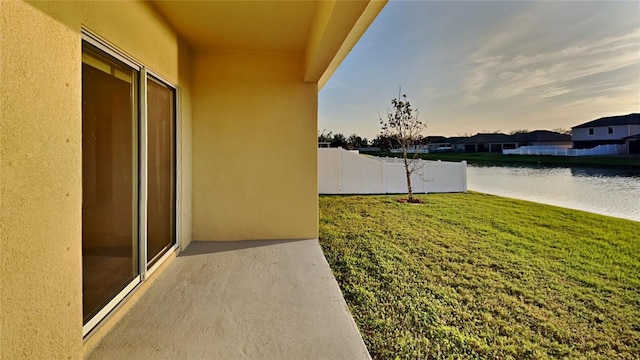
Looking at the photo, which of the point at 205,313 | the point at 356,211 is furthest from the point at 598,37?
the point at 205,313

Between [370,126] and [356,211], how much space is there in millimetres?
5869

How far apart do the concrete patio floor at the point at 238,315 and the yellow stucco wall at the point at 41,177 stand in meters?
0.53

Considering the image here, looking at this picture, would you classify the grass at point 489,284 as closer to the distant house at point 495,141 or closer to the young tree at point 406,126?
the young tree at point 406,126

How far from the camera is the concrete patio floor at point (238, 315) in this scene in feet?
7.15

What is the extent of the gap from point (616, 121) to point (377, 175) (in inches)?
266

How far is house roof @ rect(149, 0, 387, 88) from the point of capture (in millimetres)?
2719

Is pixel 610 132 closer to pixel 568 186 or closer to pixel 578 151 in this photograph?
pixel 578 151

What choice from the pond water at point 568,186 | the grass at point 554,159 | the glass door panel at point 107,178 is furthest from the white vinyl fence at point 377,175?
the glass door panel at point 107,178

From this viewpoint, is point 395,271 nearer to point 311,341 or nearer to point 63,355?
point 311,341

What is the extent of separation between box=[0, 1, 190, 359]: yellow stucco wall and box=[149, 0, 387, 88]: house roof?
148cm

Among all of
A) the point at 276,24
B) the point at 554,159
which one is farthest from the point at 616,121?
the point at 276,24

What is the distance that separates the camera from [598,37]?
5.96m

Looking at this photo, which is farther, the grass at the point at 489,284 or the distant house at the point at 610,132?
the distant house at the point at 610,132

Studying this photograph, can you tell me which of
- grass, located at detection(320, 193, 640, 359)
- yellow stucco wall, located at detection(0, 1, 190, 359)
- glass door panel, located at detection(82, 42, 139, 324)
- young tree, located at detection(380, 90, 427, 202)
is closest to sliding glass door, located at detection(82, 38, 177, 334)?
glass door panel, located at detection(82, 42, 139, 324)
